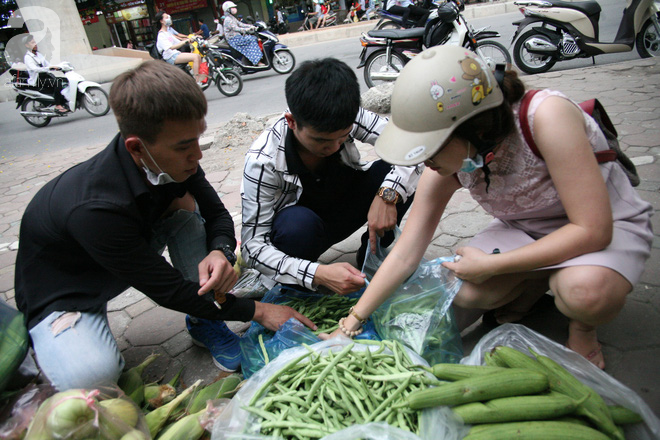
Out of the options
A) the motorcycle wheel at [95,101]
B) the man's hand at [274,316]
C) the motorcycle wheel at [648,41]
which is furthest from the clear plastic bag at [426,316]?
the motorcycle wheel at [95,101]

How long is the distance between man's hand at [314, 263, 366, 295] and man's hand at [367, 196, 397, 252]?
12.3 inches

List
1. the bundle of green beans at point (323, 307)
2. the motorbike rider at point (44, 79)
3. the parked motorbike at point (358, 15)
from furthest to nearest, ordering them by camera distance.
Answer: the parked motorbike at point (358, 15) < the motorbike rider at point (44, 79) < the bundle of green beans at point (323, 307)

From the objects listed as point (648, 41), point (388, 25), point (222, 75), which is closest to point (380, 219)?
point (648, 41)

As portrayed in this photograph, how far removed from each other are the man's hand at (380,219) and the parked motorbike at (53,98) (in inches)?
347

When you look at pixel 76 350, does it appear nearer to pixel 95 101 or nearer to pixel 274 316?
pixel 274 316

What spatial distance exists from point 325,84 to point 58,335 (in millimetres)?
1395

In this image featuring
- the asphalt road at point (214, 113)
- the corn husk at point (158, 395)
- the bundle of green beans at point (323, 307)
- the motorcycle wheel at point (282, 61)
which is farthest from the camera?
the motorcycle wheel at point (282, 61)

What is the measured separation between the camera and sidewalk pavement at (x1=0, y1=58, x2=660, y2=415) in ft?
5.56

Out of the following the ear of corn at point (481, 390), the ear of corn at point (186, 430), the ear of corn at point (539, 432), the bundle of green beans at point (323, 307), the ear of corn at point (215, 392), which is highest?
the ear of corn at point (481, 390)

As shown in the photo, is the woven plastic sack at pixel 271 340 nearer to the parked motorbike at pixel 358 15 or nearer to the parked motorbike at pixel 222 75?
the parked motorbike at pixel 222 75

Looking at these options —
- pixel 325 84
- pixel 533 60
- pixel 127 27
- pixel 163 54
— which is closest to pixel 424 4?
pixel 533 60

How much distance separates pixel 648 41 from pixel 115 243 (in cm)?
706

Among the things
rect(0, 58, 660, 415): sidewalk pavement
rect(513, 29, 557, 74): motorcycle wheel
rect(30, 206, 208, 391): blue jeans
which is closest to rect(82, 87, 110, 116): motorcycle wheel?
rect(0, 58, 660, 415): sidewalk pavement

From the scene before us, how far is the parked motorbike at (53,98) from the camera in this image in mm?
8812
